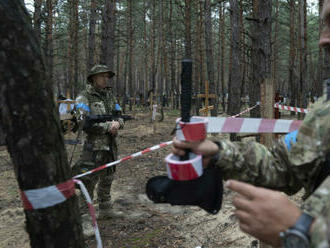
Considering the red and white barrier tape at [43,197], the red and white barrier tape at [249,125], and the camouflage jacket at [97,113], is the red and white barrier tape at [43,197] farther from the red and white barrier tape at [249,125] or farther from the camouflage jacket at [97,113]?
the camouflage jacket at [97,113]

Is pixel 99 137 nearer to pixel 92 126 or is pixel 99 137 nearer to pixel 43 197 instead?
pixel 92 126

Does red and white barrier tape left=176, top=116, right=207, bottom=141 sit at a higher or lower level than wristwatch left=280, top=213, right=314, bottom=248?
higher

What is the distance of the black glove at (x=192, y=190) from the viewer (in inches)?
54.4

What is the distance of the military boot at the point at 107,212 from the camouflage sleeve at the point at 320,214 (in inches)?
154

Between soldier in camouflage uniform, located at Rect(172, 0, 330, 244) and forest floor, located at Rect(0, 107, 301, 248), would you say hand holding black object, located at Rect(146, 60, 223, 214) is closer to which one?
soldier in camouflage uniform, located at Rect(172, 0, 330, 244)

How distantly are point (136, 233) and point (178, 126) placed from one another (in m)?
3.17

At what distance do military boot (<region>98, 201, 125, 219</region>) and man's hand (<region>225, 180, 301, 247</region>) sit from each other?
3.74 meters

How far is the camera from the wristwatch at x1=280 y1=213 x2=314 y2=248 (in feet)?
3.11

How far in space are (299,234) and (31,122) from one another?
129cm

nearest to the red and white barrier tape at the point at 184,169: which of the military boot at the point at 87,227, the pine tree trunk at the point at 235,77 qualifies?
the military boot at the point at 87,227

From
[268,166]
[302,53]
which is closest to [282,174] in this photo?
[268,166]

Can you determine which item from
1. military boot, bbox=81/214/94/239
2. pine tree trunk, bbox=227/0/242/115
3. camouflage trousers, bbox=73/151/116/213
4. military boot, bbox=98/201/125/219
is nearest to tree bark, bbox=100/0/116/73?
pine tree trunk, bbox=227/0/242/115

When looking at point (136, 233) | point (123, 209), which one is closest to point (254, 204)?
point (136, 233)

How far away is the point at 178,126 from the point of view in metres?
1.37
